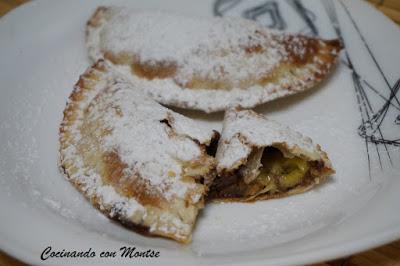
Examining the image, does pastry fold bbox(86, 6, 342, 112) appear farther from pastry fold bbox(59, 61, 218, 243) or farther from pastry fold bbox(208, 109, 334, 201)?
pastry fold bbox(208, 109, 334, 201)

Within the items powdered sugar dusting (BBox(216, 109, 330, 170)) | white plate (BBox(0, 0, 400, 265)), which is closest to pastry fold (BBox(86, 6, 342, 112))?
white plate (BBox(0, 0, 400, 265))

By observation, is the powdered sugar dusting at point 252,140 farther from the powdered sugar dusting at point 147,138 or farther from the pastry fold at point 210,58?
the pastry fold at point 210,58

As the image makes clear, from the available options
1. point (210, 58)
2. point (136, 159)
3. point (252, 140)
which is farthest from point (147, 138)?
point (210, 58)

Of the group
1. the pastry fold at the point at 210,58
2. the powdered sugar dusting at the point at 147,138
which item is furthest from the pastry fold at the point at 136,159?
the pastry fold at the point at 210,58

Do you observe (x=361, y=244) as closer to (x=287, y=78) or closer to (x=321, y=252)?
(x=321, y=252)

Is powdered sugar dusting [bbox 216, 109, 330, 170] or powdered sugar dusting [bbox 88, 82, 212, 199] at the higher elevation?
powdered sugar dusting [bbox 216, 109, 330, 170]
